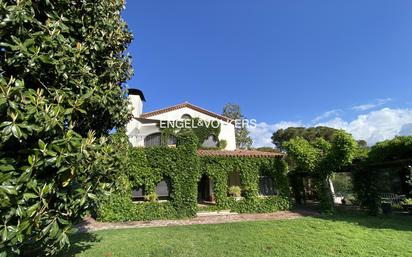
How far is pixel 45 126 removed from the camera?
325 cm

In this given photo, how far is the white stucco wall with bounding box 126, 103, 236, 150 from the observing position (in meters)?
26.2

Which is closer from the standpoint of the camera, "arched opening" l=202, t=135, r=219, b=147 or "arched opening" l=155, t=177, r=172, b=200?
"arched opening" l=155, t=177, r=172, b=200

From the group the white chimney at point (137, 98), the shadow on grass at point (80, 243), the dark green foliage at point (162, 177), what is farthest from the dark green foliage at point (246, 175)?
the white chimney at point (137, 98)

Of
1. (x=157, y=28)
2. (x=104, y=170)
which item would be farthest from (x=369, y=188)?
(x=157, y=28)

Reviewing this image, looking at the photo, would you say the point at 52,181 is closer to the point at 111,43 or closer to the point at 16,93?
the point at 16,93

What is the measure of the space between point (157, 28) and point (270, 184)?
13.9m

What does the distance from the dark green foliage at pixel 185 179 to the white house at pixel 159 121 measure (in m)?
10.9

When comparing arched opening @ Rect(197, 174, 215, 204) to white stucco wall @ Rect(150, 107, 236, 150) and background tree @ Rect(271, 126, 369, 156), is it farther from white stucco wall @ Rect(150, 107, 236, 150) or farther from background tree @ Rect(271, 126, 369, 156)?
background tree @ Rect(271, 126, 369, 156)

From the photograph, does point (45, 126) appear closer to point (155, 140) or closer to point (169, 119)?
point (155, 140)

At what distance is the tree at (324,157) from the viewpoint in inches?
530

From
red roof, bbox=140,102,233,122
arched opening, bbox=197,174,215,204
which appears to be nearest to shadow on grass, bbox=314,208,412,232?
arched opening, bbox=197,174,215,204

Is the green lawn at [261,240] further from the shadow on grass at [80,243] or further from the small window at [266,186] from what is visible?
the small window at [266,186]

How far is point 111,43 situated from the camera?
18.0 ft

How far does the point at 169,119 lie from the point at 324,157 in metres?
18.6
